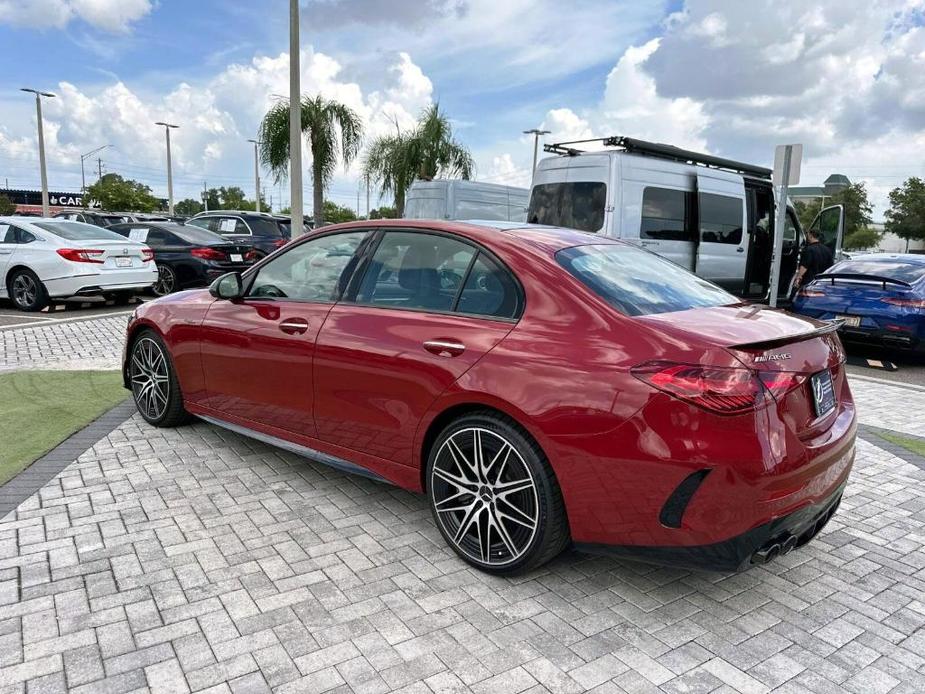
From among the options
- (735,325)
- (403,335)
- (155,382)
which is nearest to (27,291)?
(155,382)

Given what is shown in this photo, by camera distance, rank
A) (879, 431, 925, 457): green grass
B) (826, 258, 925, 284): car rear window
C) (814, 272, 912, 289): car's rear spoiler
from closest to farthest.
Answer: (879, 431, 925, 457): green grass < (814, 272, 912, 289): car's rear spoiler < (826, 258, 925, 284): car rear window

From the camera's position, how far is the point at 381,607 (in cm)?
286

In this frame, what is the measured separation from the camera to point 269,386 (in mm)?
4035

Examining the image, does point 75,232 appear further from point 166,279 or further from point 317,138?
point 317,138

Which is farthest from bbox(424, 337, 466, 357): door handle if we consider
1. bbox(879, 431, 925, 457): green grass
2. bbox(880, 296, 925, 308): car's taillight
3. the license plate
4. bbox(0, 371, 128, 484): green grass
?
bbox(880, 296, 925, 308): car's taillight

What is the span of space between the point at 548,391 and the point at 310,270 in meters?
1.86

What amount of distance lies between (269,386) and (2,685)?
197 centimetres

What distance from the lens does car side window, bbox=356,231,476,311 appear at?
11.1 feet

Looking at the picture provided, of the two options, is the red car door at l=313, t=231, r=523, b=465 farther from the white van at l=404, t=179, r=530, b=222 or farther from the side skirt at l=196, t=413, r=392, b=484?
the white van at l=404, t=179, r=530, b=222

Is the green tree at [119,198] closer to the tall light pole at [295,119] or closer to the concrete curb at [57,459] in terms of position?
the tall light pole at [295,119]

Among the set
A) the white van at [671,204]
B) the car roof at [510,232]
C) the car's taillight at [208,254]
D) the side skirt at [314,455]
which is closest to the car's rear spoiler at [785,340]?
the car roof at [510,232]

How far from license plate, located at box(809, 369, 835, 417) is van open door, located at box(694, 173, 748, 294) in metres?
8.80

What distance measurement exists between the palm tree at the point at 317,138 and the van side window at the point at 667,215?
563 inches

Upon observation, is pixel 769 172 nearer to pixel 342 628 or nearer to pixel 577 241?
pixel 577 241
